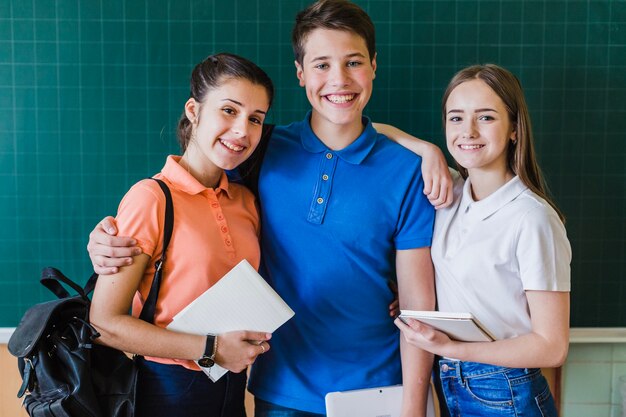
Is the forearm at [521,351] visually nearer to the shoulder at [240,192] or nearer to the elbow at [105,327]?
the shoulder at [240,192]

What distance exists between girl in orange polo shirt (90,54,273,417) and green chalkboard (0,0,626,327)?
640mm

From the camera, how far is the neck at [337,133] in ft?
5.46

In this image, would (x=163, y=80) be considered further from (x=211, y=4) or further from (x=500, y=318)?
(x=500, y=318)

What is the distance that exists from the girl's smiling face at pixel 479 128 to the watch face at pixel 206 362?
2.55 feet

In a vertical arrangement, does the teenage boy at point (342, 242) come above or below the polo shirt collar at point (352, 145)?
below

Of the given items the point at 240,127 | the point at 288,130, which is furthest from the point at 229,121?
the point at 288,130

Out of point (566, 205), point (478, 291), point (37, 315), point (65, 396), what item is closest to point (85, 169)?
point (37, 315)

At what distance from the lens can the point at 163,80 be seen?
2170mm

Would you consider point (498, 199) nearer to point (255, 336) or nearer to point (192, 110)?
point (255, 336)

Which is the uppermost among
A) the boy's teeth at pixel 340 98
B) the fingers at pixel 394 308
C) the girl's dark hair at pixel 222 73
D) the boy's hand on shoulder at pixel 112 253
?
the girl's dark hair at pixel 222 73

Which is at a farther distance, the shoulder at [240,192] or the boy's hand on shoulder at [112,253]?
the shoulder at [240,192]

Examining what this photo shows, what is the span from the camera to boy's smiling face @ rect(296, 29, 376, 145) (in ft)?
5.18

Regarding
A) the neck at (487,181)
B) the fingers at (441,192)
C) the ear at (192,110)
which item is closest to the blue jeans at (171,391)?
the ear at (192,110)

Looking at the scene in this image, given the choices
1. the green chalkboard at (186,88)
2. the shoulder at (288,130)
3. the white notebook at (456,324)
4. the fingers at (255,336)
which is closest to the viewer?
the white notebook at (456,324)
